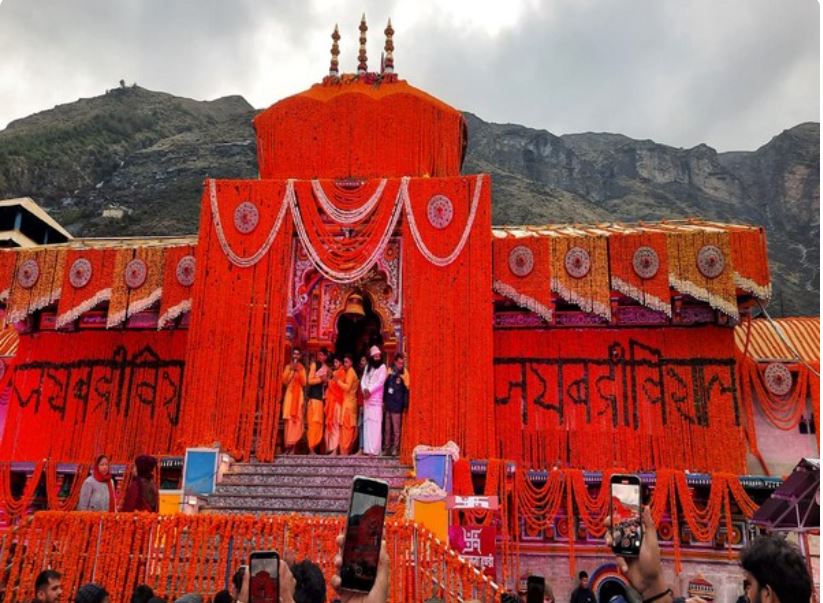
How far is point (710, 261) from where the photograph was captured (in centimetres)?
1376

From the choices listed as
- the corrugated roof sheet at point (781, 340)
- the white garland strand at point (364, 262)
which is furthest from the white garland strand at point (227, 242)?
the corrugated roof sheet at point (781, 340)

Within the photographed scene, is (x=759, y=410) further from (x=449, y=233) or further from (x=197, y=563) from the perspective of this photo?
(x=197, y=563)

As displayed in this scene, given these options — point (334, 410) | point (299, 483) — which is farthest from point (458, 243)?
point (299, 483)

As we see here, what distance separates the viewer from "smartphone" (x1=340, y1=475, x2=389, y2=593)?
2.52 metres

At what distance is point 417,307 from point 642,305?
4.66 meters

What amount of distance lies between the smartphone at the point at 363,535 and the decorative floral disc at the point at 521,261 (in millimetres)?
11694

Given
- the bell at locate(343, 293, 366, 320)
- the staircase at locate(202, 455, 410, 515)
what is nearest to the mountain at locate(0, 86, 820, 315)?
the bell at locate(343, 293, 366, 320)

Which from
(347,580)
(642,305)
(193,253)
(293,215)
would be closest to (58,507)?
(193,253)

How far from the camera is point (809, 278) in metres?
44.8

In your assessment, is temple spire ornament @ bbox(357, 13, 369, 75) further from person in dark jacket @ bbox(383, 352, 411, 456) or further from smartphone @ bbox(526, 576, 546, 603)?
smartphone @ bbox(526, 576, 546, 603)

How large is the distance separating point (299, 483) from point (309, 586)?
804 centimetres

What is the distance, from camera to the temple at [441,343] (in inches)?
508

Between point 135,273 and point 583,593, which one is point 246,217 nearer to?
point 135,273

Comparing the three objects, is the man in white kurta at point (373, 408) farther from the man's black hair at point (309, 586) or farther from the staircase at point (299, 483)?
the man's black hair at point (309, 586)
